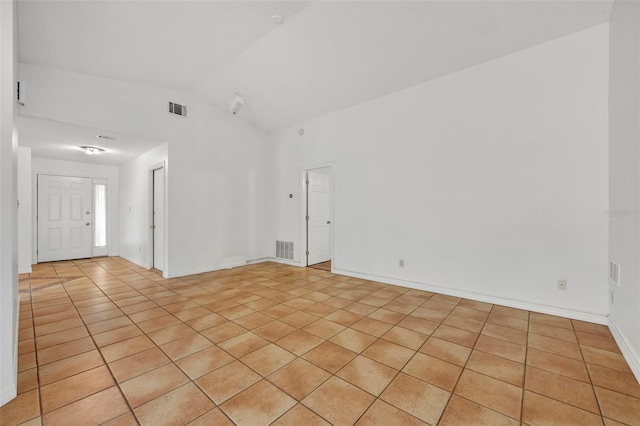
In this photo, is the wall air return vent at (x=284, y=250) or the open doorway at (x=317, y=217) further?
the wall air return vent at (x=284, y=250)

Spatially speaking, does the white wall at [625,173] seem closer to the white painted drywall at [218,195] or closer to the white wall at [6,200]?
the white wall at [6,200]

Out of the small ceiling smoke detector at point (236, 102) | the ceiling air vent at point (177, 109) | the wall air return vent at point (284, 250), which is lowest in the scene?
the wall air return vent at point (284, 250)

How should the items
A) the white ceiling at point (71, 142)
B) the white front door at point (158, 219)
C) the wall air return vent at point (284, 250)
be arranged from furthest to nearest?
the wall air return vent at point (284, 250) → the white front door at point (158, 219) → the white ceiling at point (71, 142)

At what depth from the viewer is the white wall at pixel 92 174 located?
6.09 meters

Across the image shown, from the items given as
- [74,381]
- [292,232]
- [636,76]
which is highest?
[636,76]

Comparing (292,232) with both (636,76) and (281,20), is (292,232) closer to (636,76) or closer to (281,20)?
(281,20)

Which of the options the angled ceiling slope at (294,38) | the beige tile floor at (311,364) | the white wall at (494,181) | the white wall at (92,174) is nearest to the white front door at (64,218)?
the white wall at (92,174)

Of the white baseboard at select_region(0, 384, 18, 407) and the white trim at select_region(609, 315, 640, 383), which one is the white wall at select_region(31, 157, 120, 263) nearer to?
the white baseboard at select_region(0, 384, 18, 407)

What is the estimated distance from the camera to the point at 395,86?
4.05m

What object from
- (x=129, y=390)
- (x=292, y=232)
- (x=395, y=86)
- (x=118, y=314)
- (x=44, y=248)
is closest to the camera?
(x=129, y=390)

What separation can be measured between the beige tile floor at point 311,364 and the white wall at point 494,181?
465mm

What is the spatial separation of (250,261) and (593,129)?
5.74 metres

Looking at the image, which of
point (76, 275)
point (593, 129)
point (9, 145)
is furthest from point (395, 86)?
point (76, 275)

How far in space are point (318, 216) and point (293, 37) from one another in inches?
135
